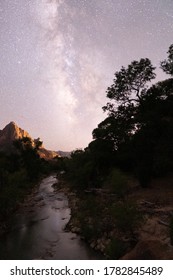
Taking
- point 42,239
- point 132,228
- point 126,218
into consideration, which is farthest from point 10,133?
point 126,218

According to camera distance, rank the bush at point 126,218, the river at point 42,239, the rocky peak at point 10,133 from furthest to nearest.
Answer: the rocky peak at point 10,133 → the river at point 42,239 → the bush at point 126,218

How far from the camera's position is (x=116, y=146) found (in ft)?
133

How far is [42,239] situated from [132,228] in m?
7.60

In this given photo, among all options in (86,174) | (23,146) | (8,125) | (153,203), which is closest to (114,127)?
Answer: (86,174)

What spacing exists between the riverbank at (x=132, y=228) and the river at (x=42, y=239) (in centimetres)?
101

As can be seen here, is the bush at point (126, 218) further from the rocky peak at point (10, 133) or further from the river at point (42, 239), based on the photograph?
the rocky peak at point (10, 133)

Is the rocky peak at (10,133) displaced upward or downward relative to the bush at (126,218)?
upward

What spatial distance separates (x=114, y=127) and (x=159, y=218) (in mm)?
18409

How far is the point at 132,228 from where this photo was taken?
1681 cm

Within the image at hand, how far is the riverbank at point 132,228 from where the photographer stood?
12.0 m

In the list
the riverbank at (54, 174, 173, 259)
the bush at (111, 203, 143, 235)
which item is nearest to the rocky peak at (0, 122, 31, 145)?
the riverbank at (54, 174, 173, 259)

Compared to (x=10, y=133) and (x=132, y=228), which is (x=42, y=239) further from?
(x=10, y=133)

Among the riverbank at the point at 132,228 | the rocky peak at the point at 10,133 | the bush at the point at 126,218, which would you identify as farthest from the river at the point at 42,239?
the rocky peak at the point at 10,133

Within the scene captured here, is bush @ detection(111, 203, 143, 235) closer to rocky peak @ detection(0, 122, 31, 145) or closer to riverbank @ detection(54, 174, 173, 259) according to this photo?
riverbank @ detection(54, 174, 173, 259)
